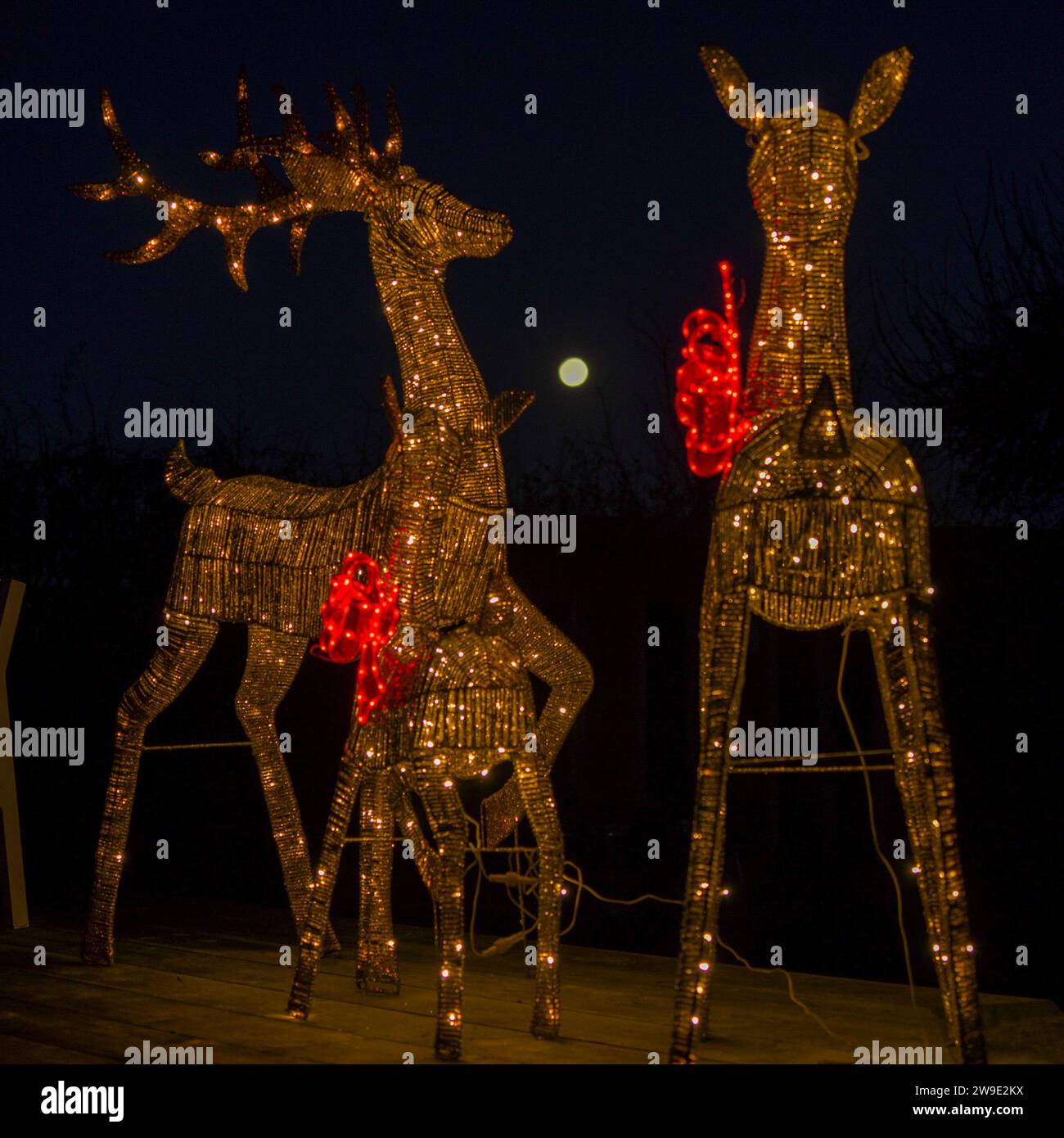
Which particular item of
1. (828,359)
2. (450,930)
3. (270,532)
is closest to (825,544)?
(828,359)

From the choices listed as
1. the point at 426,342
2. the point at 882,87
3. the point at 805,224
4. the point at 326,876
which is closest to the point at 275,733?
the point at 326,876

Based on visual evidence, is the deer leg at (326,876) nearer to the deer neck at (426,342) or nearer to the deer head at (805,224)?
the deer neck at (426,342)

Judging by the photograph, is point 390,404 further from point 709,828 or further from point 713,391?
point 709,828

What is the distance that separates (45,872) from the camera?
351 inches

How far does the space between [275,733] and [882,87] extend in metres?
3.14

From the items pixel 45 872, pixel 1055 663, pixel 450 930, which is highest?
pixel 1055 663

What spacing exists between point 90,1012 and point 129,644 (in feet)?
18.0

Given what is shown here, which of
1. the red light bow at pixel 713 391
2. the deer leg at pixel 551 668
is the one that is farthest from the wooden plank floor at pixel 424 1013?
the red light bow at pixel 713 391

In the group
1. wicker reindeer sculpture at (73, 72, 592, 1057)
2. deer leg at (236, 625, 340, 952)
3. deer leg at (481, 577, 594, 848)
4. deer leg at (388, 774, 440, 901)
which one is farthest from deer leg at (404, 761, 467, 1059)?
deer leg at (236, 625, 340, 952)

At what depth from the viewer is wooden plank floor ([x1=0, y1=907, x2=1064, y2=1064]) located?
3885 mm

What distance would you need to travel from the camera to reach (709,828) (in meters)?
3.57

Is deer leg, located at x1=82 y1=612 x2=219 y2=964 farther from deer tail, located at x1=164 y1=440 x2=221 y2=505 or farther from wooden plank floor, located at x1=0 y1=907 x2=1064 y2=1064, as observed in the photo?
deer tail, located at x1=164 y1=440 x2=221 y2=505

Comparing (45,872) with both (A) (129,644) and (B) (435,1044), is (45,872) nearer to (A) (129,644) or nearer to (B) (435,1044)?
(A) (129,644)

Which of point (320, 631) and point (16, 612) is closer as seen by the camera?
point (320, 631)
